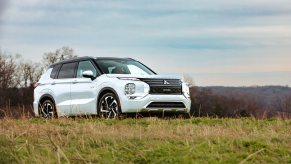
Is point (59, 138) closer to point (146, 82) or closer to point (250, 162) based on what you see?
point (250, 162)

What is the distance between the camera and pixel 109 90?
1399 centimetres

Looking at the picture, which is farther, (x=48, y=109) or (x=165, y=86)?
(x=48, y=109)

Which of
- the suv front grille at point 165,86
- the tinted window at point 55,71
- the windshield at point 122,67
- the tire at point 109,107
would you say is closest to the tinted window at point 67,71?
the tinted window at point 55,71

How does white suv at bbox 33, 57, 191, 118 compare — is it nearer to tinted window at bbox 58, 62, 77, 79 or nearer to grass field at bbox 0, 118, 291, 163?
tinted window at bbox 58, 62, 77, 79

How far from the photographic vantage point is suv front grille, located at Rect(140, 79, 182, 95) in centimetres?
1380

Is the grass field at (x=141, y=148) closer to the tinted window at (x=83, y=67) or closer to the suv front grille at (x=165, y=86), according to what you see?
the suv front grille at (x=165, y=86)

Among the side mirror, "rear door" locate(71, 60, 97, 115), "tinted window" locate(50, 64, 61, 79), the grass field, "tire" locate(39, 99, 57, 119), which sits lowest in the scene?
the grass field

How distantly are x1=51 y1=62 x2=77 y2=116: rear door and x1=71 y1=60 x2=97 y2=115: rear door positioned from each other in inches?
7.9

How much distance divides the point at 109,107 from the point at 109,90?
15.9 inches

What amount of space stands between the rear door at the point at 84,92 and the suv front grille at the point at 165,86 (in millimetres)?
1428

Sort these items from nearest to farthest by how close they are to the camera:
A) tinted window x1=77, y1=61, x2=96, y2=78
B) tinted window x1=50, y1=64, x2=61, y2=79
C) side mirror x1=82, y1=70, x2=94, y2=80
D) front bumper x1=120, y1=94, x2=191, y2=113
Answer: front bumper x1=120, y1=94, x2=191, y2=113 → side mirror x1=82, y1=70, x2=94, y2=80 → tinted window x1=77, y1=61, x2=96, y2=78 → tinted window x1=50, y1=64, x2=61, y2=79

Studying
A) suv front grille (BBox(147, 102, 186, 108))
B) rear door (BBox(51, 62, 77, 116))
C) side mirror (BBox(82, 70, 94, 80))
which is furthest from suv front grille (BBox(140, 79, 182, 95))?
rear door (BBox(51, 62, 77, 116))

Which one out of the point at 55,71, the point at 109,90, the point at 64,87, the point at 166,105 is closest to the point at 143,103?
the point at 166,105

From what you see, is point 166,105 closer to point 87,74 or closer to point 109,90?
point 109,90
